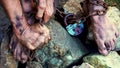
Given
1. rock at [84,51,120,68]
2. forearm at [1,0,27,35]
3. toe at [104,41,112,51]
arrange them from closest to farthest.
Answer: forearm at [1,0,27,35] < rock at [84,51,120,68] < toe at [104,41,112,51]

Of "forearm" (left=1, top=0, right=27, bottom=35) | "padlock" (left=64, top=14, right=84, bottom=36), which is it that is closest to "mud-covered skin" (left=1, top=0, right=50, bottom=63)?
"forearm" (left=1, top=0, right=27, bottom=35)

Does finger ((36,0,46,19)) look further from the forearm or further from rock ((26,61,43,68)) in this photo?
rock ((26,61,43,68))

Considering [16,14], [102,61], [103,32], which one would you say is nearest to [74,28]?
[103,32]

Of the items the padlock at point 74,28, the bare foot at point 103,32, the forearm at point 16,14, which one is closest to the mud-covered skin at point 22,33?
the forearm at point 16,14

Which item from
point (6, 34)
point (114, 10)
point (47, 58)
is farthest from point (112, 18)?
point (6, 34)

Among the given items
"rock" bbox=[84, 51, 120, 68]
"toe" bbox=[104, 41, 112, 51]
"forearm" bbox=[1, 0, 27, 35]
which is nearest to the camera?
"forearm" bbox=[1, 0, 27, 35]
